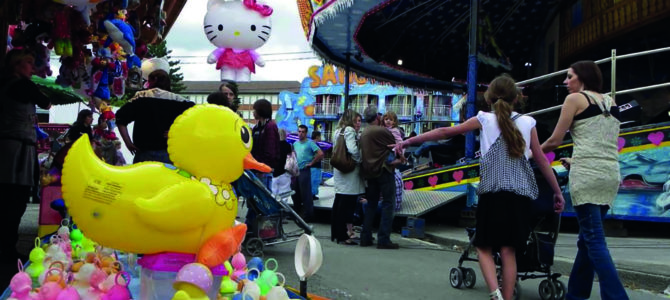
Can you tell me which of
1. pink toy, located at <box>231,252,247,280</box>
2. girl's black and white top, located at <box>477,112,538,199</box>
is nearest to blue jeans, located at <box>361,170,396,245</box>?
girl's black and white top, located at <box>477,112,538,199</box>

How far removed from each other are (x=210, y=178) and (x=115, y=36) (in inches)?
120

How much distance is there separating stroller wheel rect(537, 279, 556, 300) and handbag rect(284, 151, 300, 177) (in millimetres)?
4880

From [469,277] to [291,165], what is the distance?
444 cm

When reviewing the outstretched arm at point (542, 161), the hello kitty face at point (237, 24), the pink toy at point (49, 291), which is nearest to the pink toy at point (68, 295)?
the pink toy at point (49, 291)

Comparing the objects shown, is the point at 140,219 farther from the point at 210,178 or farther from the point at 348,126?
the point at 348,126

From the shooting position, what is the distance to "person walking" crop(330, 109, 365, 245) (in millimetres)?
6777

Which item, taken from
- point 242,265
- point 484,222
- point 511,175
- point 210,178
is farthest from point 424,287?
point 210,178

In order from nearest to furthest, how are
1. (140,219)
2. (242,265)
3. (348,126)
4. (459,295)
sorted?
(140,219)
(242,265)
(459,295)
(348,126)

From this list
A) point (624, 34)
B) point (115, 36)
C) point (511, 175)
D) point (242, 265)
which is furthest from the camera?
point (624, 34)

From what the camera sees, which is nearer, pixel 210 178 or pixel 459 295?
pixel 210 178

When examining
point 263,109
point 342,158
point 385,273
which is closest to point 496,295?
point 385,273

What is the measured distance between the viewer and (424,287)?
4656 mm

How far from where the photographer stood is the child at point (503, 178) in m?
3.57

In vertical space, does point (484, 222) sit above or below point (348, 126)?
below
